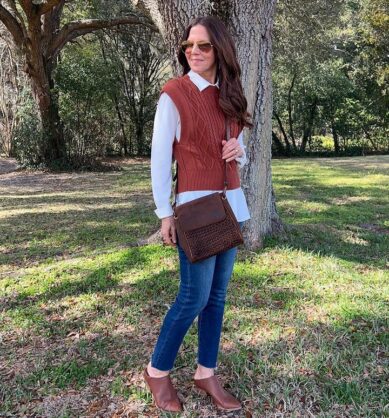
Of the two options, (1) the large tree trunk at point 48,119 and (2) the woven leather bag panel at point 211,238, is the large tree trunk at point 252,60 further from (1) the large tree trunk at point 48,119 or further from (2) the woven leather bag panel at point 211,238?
(1) the large tree trunk at point 48,119

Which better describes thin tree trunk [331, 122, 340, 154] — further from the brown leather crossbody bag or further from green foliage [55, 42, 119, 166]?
the brown leather crossbody bag

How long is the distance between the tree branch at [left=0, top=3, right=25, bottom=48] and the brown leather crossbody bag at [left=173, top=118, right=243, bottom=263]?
40.5 ft

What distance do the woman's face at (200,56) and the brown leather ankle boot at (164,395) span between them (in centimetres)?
153

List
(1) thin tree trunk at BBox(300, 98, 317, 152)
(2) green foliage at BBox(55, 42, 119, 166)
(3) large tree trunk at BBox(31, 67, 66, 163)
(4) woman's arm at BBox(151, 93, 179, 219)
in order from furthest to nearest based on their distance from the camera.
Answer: (1) thin tree trunk at BBox(300, 98, 317, 152), (2) green foliage at BBox(55, 42, 119, 166), (3) large tree trunk at BBox(31, 67, 66, 163), (4) woman's arm at BBox(151, 93, 179, 219)

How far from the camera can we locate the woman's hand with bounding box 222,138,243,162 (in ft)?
7.00

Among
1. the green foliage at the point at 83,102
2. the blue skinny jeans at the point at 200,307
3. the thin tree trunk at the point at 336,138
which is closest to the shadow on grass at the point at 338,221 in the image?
the blue skinny jeans at the point at 200,307

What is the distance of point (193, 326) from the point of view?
3.29 meters

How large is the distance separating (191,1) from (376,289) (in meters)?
2.82

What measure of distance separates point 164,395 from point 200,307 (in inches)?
22.5

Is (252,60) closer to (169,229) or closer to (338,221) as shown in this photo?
(169,229)

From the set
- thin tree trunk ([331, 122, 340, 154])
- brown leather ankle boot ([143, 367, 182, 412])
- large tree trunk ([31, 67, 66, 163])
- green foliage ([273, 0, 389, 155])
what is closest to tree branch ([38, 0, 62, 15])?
large tree trunk ([31, 67, 66, 163])

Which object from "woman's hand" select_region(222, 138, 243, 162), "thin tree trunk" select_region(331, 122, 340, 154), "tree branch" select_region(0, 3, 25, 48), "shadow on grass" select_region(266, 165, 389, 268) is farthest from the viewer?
"thin tree trunk" select_region(331, 122, 340, 154)

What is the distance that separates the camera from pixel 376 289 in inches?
148

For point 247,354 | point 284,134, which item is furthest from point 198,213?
point 284,134
